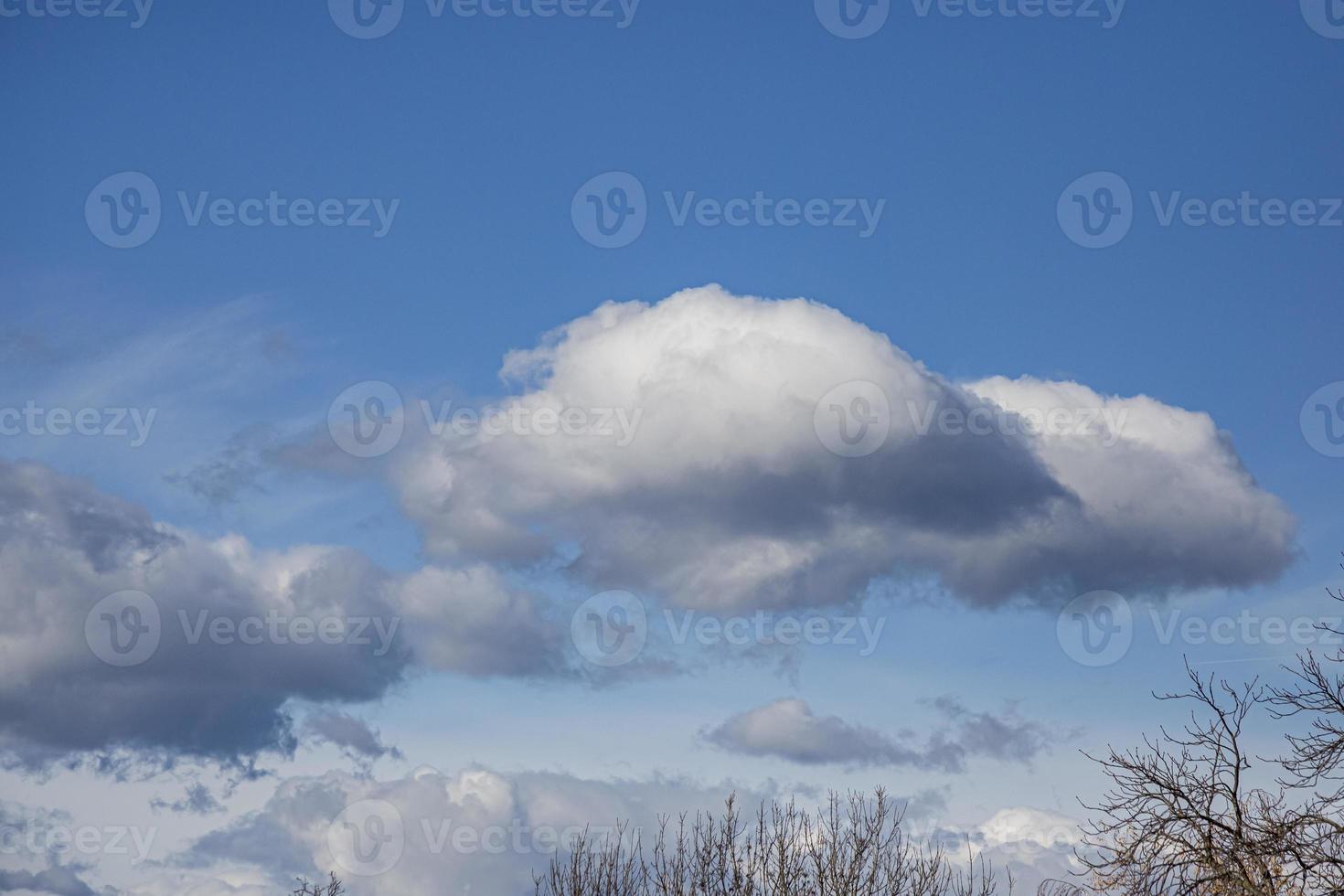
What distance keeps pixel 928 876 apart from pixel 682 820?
21.4ft

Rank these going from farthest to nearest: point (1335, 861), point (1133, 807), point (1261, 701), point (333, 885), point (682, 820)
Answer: point (333, 885) < point (682, 820) < point (1261, 701) < point (1133, 807) < point (1335, 861)

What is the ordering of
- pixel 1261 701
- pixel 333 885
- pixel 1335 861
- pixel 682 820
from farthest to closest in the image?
pixel 333 885
pixel 682 820
pixel 1261 701
pixel 1335 861

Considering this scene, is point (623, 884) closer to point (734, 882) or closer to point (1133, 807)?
point (734, 882)

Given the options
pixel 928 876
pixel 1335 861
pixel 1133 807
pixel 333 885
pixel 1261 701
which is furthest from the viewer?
pixel 333 885

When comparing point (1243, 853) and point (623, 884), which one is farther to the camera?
point (623, 884)

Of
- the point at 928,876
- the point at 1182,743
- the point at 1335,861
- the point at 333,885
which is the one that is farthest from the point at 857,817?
the point at 333,885

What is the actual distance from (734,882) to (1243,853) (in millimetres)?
16286

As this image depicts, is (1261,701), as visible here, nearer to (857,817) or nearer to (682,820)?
(857,817)

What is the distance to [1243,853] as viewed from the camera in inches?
669

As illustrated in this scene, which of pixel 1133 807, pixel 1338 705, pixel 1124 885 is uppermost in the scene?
pixel 1338 705

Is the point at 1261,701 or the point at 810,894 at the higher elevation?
the point at 1261,701

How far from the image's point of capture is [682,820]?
3262cm

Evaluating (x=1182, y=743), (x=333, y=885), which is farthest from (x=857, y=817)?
(x=333, y=885)

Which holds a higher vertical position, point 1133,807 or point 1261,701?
point 1261,701
